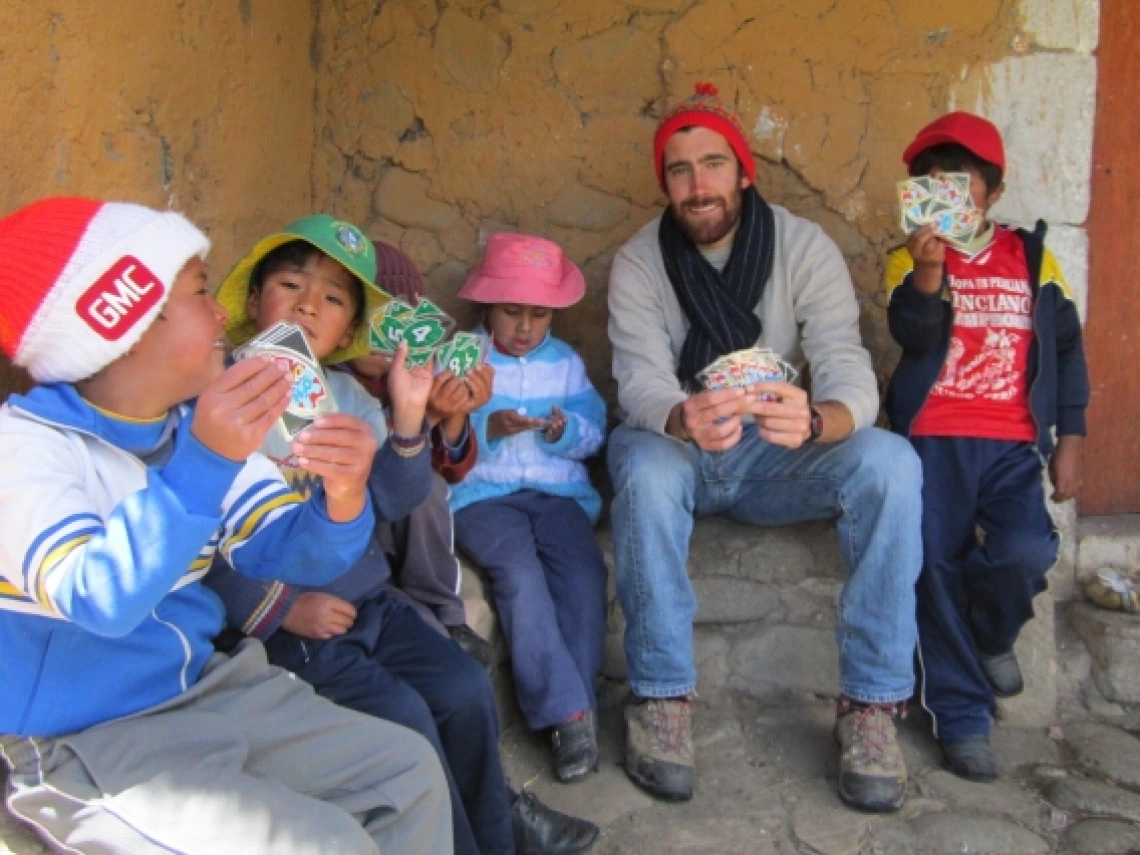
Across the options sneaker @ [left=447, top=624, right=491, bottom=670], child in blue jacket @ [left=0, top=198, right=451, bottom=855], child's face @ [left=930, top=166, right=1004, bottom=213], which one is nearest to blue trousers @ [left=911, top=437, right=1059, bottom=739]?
child's face @ [left=930, top=166, right=1004, bottom=213]

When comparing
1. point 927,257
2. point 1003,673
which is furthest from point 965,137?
point 1003,673

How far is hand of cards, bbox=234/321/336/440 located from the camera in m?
2.17

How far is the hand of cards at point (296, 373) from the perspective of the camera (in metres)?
2.17

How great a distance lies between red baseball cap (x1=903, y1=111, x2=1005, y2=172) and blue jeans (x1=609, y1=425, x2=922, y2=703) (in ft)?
3.01

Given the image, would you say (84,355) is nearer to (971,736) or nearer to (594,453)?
(594,453)

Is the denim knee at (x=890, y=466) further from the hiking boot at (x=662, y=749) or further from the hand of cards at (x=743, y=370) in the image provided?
the hiking boot at (x=662, y=749)

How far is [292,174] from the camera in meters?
3.93

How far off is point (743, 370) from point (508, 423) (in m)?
0.68

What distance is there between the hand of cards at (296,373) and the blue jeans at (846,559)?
112cm

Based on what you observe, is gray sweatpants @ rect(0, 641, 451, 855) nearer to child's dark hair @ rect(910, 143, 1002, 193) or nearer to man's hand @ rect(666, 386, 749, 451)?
man's hand @ rect(666, 386, 749, 451)

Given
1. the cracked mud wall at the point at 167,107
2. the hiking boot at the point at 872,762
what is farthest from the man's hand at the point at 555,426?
the hiking boot at the point at 872,762

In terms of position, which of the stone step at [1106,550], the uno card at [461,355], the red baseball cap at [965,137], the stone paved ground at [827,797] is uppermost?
the red baseball cap at [965,137]

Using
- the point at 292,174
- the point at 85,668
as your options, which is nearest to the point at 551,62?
the point at 292,174

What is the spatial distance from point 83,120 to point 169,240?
86cm
